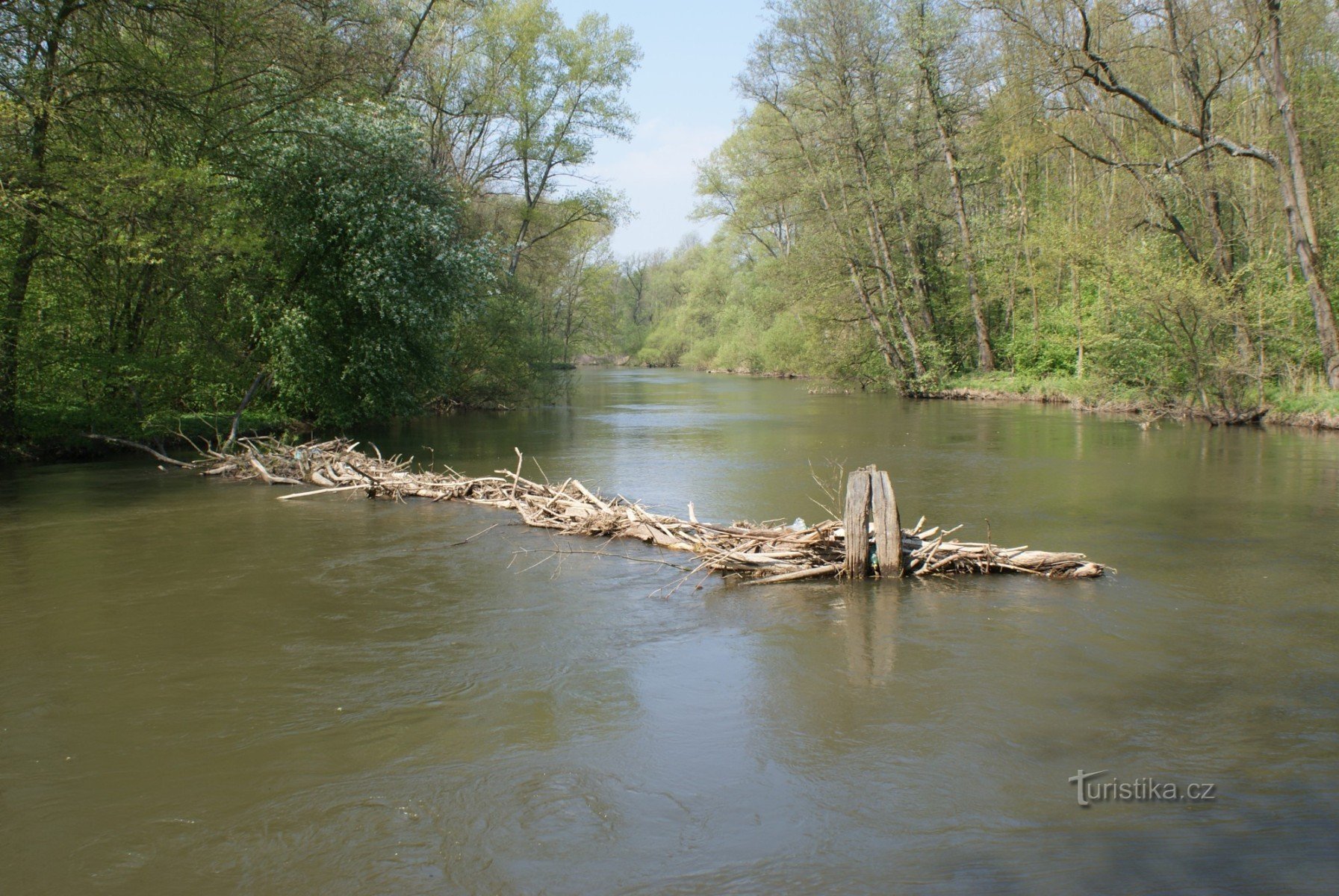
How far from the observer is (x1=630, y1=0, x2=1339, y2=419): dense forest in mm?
21312

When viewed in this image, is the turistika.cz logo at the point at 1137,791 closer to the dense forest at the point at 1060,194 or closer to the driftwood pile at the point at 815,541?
the driftwood pile at the point at 815,541

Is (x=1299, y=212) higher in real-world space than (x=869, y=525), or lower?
higher

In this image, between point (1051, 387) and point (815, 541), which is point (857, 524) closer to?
point (815, 541)

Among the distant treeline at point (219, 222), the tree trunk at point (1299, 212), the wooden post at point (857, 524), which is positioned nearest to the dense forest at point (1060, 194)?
the tree trunk at point (1299, 212)

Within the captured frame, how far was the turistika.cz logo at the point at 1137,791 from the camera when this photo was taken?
185 inches

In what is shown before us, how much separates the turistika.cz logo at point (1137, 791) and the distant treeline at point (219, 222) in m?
14.8

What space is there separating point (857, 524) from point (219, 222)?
48.0 ft

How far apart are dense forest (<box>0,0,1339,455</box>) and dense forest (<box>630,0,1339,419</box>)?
117 millimetres

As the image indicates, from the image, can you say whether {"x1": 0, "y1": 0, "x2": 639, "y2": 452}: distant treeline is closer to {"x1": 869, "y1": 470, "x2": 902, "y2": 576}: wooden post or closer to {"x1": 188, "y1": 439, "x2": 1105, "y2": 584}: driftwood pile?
{"x1": 188, "y1": 439, "x2": 1105, "y2": 584}: driftwood pile

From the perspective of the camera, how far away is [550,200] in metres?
36.8

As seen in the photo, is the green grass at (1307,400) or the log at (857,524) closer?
the log at (857,524)

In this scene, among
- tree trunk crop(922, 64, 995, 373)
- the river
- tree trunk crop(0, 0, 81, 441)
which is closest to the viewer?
the river

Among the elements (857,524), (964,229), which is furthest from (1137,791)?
(964,229)

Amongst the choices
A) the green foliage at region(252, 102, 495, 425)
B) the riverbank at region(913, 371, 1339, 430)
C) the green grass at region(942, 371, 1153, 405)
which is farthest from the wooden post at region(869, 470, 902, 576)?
the green grass at region(942, 371, 1153, 405)
